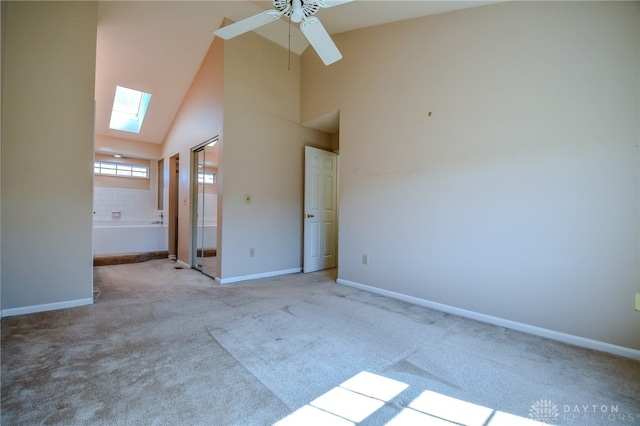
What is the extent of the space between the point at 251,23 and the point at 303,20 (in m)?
0.43

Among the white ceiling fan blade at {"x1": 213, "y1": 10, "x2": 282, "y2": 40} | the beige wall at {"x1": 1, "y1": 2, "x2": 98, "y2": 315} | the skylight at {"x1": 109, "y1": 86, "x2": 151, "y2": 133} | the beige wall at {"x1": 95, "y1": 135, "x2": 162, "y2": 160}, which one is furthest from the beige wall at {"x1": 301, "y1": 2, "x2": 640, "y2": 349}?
the beige wall at {"x1": 95, "y1": 135, "x2": 162, "y2": 160}

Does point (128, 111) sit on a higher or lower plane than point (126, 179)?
higher

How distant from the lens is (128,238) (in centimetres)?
558

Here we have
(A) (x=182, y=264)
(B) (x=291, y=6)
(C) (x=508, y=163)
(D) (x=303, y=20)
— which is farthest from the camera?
(A) (x=182, y=264)

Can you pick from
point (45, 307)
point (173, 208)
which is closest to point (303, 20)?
point (45, 307)

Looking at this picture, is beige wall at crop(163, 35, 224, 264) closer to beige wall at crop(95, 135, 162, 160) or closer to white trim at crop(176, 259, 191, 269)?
white trim at crop(176, 259, 191, 269)

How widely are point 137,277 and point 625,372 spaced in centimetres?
508

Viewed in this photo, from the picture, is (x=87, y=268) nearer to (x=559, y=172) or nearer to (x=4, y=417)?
(x=4, y=417)

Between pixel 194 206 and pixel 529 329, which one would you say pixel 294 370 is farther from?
pixel 194 206

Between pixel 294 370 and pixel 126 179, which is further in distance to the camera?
pixel 126 179

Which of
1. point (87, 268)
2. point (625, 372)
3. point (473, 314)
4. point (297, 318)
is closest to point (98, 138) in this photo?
point (87, 268)

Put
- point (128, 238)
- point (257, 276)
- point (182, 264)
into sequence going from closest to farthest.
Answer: point (257, 276) → point (182, 264) → point (128, 238)

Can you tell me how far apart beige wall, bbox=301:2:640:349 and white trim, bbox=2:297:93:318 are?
297cm

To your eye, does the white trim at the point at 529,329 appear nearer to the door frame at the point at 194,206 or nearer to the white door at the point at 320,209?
the white door at the point at 320,209
